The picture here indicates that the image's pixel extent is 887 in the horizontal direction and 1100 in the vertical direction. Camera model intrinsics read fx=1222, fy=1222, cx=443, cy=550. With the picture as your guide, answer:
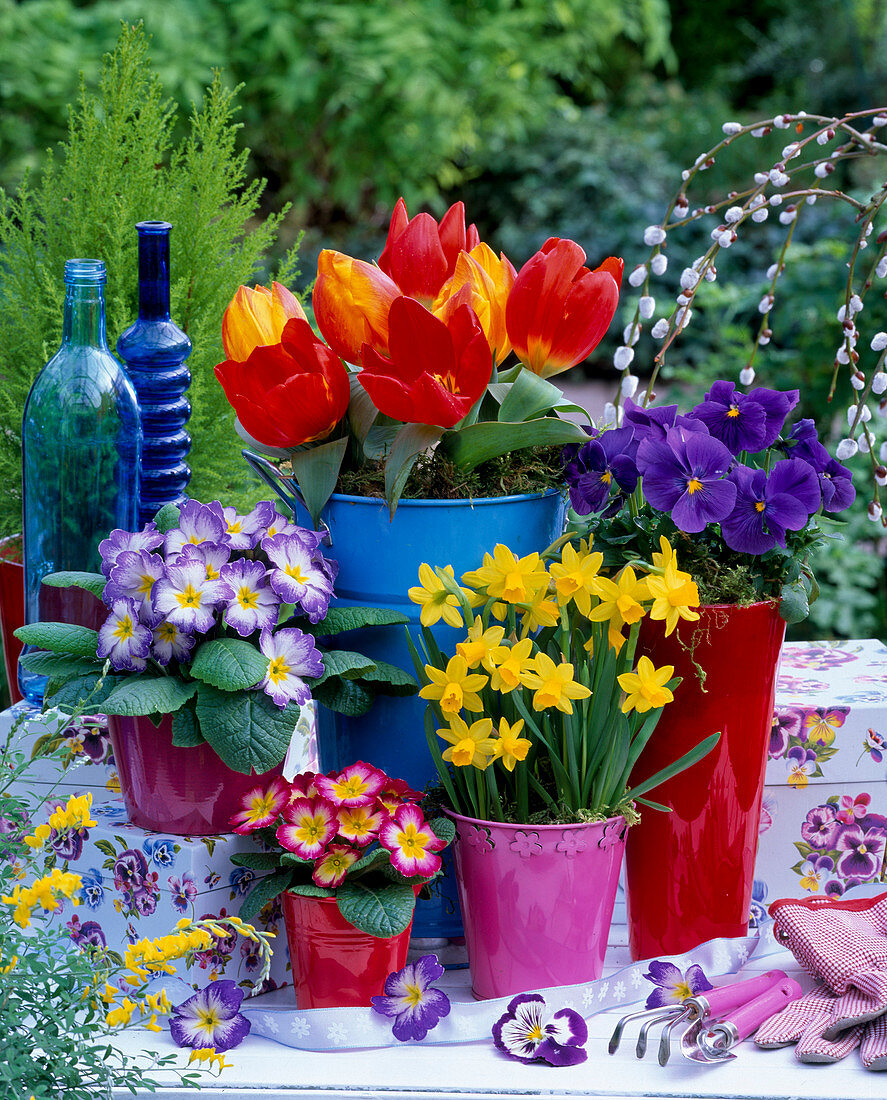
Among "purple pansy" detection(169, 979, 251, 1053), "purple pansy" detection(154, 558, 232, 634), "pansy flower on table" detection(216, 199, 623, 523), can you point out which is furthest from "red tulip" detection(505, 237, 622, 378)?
"purple pansy" detection(169, 979, 251, 1053)

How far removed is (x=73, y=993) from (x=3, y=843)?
4.8 inches

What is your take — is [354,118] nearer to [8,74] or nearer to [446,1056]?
[8,74]

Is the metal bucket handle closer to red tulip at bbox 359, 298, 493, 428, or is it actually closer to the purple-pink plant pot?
red tulip at bbox 359, 298, 493, 428

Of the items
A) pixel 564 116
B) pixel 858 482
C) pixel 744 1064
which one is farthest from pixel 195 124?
pixel 564 116

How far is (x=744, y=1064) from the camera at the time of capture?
88cm

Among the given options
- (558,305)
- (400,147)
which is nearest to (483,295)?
(558,305)

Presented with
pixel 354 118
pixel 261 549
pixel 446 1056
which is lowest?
pixel 446 1056

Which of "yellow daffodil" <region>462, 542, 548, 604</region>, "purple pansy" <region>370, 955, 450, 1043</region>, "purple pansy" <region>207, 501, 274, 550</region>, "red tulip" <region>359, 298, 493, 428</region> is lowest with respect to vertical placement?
"purple pansy" <region>370, 955, 450, 1043</region>

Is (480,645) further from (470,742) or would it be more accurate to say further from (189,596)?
(189,596)

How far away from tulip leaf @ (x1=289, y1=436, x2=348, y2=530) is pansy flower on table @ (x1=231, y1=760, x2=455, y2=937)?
0.22 metres

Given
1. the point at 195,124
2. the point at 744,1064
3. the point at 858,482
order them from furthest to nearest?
the point at 858,482, the point at 195,124, the point at 744,1064

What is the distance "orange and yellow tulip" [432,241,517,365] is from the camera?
0.97 m

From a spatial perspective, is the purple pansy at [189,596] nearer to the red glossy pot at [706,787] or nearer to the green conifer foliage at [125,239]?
the red glossy pot at [706,787]

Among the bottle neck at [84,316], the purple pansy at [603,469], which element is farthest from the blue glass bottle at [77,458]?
the purple pansy at [603,469]
